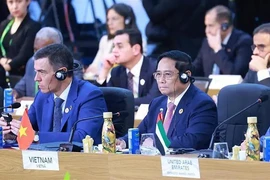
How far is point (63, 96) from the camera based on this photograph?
6.87 m

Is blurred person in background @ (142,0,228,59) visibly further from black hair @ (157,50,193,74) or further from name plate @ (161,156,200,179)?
name plate @ (161,156,200,179)

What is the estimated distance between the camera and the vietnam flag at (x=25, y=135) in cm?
590

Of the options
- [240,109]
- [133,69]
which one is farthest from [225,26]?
[240,109]

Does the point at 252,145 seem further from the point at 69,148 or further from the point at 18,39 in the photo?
the point at 18,39

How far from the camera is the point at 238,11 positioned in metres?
12.2

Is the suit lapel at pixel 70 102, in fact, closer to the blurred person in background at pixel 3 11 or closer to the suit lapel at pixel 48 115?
the suit lapel at pixel 48 115

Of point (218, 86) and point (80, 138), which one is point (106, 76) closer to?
point (218, 86)

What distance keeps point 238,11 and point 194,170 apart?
7323mm

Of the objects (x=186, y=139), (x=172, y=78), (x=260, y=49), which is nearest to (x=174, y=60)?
(x=172, y=78)

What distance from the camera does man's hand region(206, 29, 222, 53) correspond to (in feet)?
34.2

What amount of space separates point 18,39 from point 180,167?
6039 millimetres

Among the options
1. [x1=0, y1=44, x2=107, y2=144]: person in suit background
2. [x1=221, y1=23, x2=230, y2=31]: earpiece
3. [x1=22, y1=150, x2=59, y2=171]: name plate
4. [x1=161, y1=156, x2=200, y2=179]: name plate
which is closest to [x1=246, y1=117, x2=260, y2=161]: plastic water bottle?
[x1=161, y1=156, x2=200, y2=179]: name plate

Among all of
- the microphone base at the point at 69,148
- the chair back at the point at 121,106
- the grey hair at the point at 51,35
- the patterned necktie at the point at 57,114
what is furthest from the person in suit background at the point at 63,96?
the grey hair at the point at 51,35

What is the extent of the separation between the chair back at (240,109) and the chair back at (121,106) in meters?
0.69
